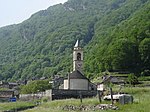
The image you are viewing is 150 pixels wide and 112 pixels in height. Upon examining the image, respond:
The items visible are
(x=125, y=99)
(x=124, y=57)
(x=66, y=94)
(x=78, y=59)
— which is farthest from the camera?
(x=124, y=57)

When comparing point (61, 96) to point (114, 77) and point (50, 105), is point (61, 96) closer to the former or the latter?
point (50, 105)

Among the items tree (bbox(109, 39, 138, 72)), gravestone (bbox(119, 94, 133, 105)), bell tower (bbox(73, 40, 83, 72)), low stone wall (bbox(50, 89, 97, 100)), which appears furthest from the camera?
tree (bbox(109, 39, 138, 72))

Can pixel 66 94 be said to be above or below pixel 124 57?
below

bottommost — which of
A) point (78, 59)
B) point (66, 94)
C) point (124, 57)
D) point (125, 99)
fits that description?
point (125, 99)

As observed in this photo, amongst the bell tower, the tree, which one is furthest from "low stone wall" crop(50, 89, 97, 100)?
the tree

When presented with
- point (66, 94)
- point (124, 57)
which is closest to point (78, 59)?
point (124, 57)

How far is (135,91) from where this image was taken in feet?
190

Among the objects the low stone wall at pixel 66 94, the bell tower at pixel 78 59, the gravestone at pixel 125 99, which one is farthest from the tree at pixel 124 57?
the gravestone at pixel 125 99

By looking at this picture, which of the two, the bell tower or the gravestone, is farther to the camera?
the bell tower

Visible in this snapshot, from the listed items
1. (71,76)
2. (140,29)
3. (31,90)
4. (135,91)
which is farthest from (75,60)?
(135,91)

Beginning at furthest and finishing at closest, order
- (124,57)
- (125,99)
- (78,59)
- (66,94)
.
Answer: (124,57) < (78,59) < (66,94) < (125,99)

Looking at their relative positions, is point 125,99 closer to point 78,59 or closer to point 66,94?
point 66,94

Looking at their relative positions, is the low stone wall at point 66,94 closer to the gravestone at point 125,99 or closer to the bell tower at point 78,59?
the gravestone at point 125,99

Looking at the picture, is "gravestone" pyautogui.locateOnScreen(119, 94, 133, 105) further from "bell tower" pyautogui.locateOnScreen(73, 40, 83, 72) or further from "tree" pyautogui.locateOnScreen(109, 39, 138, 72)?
"tree" pyautogui.locateOnScreen(109, 39, 138, 72)
